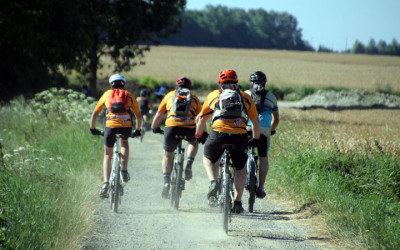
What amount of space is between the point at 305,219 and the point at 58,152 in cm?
581

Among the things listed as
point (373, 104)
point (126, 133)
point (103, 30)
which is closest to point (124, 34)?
point (103, 30)

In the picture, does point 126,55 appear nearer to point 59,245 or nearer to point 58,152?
point 58,152

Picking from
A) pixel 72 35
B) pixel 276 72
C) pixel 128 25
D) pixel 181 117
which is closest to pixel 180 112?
pixel 181 117

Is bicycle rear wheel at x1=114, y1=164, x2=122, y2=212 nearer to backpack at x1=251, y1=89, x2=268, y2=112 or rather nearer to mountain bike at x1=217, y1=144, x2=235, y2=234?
mountain bike at x1=217, y1=144, x2=235, y2=234

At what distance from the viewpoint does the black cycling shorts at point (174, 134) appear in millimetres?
7242

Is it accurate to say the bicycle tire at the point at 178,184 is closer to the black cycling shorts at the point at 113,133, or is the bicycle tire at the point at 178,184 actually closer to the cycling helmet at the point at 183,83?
the black cycling shorts at the point at 113,133

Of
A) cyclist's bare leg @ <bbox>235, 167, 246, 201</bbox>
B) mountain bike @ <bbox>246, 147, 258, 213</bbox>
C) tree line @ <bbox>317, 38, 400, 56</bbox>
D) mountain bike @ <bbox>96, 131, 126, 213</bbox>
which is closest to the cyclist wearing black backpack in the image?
mountain bike @ <bbox>246, 147, 258, 213</bbox>

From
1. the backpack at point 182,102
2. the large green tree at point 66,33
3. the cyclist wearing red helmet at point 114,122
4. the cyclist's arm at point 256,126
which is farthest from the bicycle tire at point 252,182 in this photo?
the large green tree at point 66,33

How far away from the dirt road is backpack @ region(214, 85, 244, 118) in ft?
5.16

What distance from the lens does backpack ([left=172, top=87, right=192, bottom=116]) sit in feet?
23.2

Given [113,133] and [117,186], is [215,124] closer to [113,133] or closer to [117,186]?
[113,133]

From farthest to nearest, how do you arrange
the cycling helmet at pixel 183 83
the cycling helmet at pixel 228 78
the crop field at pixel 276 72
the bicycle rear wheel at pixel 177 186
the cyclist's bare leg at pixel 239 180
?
the crop field at pixel 276 72
the bicycle rear wheel at pixel 177 186
the cycling helmet at pixel 183 83
the cyclist's bare leg at pixel 239 180
the cycling helmet at pixel 228 78

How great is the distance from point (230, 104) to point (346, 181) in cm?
329

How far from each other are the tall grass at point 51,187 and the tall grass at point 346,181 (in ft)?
11.1
